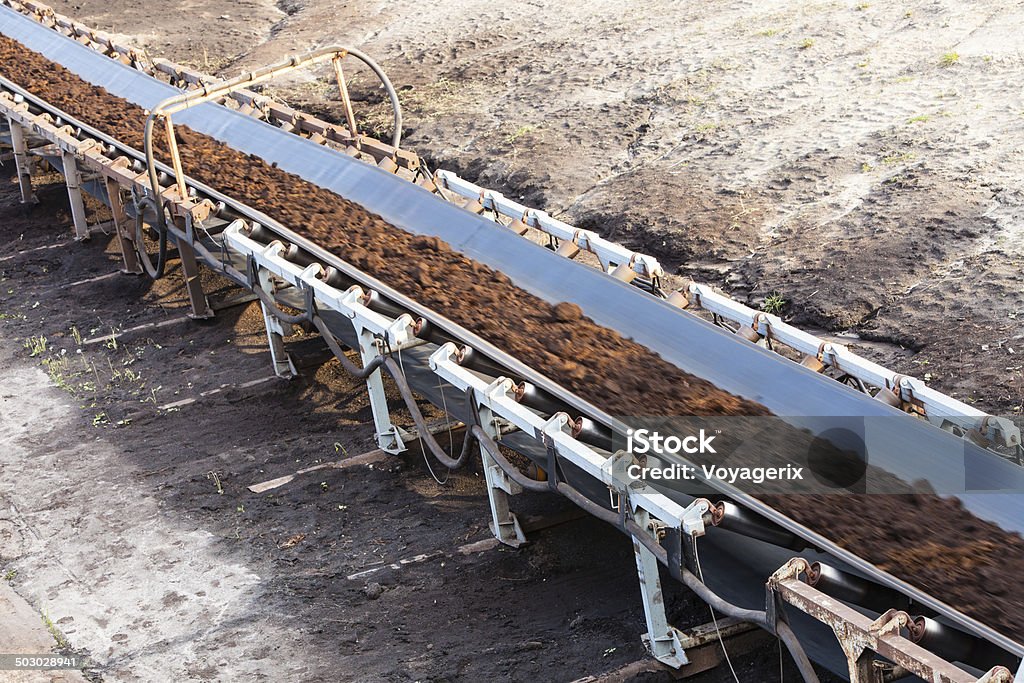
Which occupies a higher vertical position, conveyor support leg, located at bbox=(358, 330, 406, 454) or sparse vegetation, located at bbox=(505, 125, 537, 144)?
sparse vegetation, located at bbox=(505, 125, 537, 144)

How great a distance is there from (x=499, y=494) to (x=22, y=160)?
6834 millimetres

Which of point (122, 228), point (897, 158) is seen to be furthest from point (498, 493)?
point (897, 158)

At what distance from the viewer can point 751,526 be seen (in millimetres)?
4258

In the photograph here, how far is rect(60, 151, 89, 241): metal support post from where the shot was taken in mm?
8859

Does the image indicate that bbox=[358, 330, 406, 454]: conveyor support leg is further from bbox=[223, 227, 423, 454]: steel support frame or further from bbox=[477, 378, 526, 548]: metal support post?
bbox=[477, 378, 526, 548]: metal support post

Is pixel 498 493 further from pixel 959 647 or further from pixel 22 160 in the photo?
pixel 22 160

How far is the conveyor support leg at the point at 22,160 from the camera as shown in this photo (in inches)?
387

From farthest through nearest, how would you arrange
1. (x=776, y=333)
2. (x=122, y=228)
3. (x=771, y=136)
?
1. (x=771, y=136)
2. (x=122, y=228)
3. (x=776, y=333)

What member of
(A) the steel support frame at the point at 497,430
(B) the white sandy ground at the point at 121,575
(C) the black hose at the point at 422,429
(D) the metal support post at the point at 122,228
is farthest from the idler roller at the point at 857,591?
(D) the metal support post at the point at 122,228

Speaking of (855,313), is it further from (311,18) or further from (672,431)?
(311,18)

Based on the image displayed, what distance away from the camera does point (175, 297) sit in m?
8.46

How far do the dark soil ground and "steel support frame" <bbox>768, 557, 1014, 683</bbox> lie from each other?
88 cm

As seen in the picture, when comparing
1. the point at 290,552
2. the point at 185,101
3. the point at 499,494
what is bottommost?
the point at 290,552

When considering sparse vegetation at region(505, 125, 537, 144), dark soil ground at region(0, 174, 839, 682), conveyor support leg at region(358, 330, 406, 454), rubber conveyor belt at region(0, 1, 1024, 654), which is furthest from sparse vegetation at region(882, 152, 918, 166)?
conveyor support leg at region(358, 330, 406, 454)
